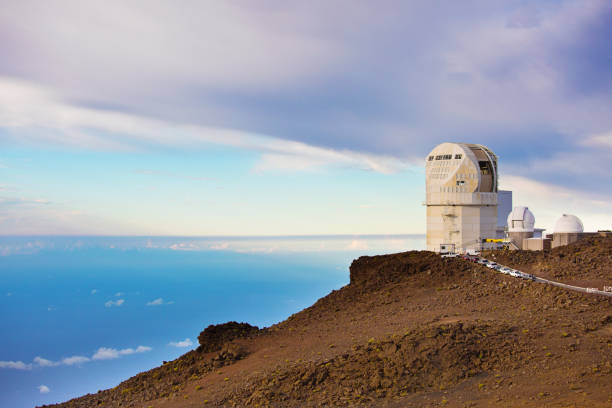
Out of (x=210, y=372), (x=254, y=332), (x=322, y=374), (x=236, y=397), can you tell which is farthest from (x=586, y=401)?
(x=254, y=332)

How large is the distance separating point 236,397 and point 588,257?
74.1ft

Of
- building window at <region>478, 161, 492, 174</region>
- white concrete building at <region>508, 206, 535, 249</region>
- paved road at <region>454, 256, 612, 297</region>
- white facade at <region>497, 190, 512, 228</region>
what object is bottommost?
paved road at <region>454, 256, 612, 297</region>

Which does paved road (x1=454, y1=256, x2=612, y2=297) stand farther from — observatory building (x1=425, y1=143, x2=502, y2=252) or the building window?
the building window

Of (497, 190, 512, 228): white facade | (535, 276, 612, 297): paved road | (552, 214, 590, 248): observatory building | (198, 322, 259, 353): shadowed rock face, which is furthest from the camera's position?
(497, 190, 512, 228): white facade

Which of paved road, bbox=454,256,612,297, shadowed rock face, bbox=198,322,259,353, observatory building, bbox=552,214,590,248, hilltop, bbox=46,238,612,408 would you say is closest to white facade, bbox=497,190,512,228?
observatory building, bbox=552,214,590,248

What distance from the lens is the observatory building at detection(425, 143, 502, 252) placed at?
1737 inches

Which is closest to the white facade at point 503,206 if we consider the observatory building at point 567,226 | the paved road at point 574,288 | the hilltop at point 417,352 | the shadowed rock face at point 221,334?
the observatory building at point 567,226

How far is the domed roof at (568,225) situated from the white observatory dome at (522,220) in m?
2.03

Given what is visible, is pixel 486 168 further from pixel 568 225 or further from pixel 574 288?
pixel 574 288

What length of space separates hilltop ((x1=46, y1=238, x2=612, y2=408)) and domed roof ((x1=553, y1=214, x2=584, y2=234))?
35.4ft

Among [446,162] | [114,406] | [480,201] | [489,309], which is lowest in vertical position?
[114,406]

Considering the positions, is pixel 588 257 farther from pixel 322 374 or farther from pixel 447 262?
pixel 322 374

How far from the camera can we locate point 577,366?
61.5 feet

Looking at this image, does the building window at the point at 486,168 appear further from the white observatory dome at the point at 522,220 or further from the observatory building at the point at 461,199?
the white observatory dome at the point at 522,220
